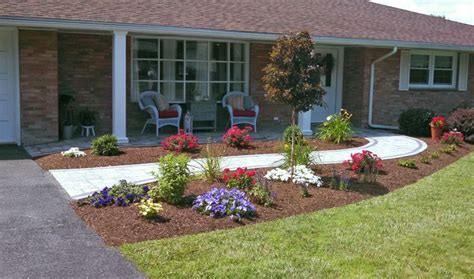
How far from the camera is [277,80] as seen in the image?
845cm

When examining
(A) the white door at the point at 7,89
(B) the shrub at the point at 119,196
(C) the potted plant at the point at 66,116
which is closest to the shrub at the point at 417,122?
(C) the potted plant at the point at 66,116

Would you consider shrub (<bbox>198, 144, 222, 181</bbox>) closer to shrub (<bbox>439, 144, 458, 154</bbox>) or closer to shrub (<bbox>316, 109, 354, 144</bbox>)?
shrub (<bbox>316, 109, 354, 144</bbox>)

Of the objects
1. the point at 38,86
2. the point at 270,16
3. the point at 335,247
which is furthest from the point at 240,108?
the point at 335,247

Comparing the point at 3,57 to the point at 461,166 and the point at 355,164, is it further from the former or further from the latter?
the point at 461,166

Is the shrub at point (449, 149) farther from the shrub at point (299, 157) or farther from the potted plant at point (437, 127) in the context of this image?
the shrub at point (299, 157)

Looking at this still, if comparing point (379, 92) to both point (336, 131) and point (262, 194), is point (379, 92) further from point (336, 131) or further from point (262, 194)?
point (262, 194)

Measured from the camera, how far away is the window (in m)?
13.9

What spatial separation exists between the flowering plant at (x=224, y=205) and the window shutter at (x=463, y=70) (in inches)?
537

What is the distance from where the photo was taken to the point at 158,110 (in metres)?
13.1

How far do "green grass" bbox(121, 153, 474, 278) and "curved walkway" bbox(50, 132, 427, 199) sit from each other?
2544 mm

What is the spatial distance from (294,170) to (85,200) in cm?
327

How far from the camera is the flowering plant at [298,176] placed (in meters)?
8.11

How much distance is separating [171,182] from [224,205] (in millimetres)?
763

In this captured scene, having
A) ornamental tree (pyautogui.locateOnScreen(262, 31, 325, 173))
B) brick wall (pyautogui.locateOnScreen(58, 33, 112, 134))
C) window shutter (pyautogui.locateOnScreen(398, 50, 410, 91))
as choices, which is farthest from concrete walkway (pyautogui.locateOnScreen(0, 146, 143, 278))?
window shutter (pyautogui.locateOnScreen(398, 50, 410, 91))
